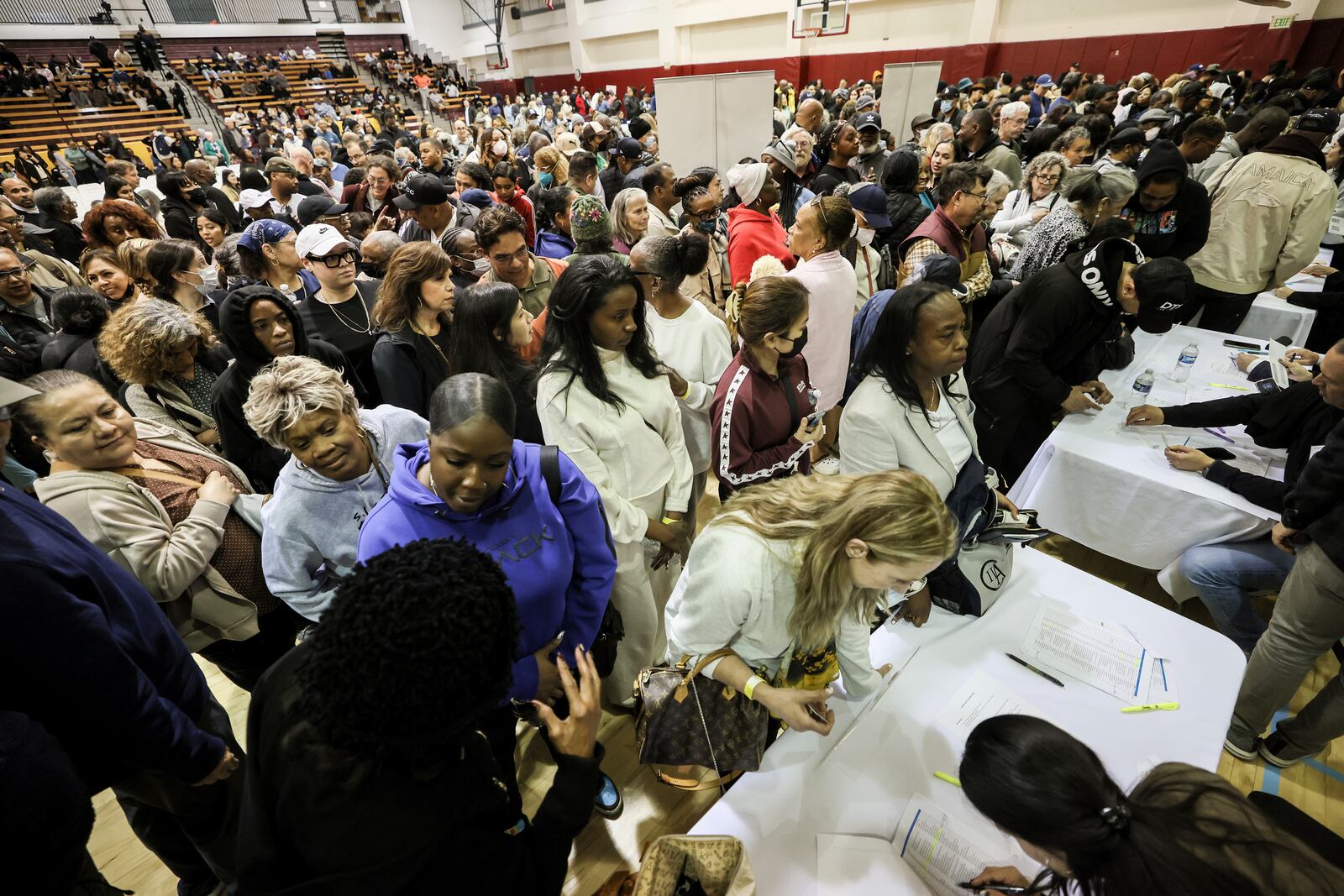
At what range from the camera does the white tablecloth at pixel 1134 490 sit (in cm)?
233

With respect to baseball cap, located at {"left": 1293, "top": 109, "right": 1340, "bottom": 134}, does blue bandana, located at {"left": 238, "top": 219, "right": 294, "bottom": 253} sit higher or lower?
lower

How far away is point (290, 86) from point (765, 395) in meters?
27.6

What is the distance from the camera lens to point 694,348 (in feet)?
8.61

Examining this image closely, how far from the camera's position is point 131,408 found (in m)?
2.24

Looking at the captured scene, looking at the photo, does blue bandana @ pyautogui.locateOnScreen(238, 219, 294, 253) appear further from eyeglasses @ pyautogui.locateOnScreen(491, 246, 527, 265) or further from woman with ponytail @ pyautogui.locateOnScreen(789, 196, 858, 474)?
woman with ponytail @ pyautogui.locateOnScreen(789, 196, 858, 474)

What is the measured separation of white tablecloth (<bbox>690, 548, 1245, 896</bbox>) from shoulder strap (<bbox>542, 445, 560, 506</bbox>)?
0.88m

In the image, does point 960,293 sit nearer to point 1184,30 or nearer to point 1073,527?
point 1073,527

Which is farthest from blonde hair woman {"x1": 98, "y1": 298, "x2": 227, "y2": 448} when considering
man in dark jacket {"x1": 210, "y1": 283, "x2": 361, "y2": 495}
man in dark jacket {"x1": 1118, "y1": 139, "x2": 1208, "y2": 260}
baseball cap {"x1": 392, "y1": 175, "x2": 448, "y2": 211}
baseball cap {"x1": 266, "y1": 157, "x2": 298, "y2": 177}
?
man in dark jacket {"x1": 1118, "y1": 139, "x2": 1208, "y2": 260}

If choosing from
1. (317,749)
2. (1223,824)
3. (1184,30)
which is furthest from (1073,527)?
(1184,30)

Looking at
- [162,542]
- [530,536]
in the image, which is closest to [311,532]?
[162,542]

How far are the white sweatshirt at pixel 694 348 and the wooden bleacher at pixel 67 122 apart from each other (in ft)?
61.0

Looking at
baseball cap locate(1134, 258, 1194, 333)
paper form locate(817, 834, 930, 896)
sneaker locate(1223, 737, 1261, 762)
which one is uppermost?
baseball cap locate(1134, 258, 1194, 333)

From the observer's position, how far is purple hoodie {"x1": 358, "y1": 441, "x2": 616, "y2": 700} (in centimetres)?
147

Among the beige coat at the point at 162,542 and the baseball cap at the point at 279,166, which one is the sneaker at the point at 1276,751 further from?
the baseball cap at the point at 279,166
